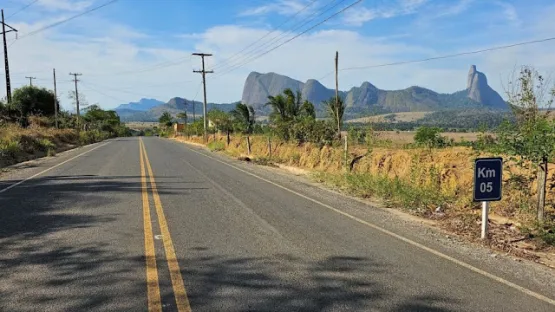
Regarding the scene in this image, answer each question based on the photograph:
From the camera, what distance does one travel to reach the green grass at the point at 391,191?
10.0m

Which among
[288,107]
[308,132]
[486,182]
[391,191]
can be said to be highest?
[288,107]

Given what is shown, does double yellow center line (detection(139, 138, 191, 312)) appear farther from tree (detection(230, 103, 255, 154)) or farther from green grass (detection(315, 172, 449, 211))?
tree (detection(230, 103, 255, 154))

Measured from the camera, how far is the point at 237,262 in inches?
218

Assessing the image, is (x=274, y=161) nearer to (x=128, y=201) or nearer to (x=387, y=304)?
(x=128, y=201)

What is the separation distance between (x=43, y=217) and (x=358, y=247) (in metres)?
6.00

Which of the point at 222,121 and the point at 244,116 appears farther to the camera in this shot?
the point at 222,121

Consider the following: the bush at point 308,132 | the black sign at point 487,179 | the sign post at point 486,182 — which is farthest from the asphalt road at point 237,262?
the bush at point 308,132

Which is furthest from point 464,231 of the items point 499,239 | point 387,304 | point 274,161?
point 274,161

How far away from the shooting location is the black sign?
7121 millimetres

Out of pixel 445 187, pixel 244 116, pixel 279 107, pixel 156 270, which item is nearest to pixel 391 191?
pixel 445 187

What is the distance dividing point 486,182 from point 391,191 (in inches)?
164

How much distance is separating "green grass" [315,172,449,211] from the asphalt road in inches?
42.4

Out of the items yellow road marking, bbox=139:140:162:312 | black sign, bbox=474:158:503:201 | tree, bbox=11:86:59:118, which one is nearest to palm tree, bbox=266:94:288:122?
yellow road marking, bbox=139:140:162:312

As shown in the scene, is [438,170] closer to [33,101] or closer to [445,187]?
[445,187]
